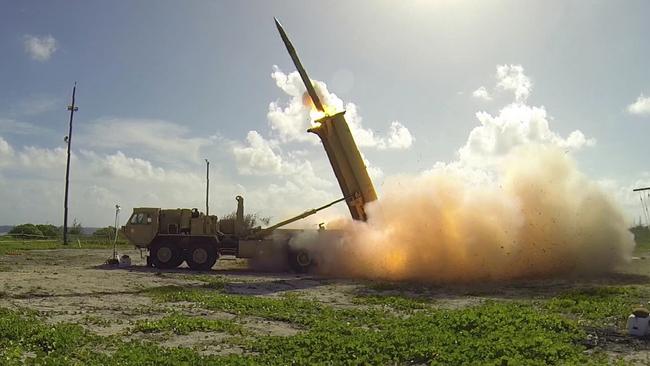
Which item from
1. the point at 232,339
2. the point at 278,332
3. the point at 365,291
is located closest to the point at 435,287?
the point at 365,291

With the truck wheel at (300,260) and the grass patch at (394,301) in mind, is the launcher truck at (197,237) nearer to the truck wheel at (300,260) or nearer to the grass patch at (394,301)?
the truck wheel at (300,260)

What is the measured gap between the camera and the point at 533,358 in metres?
9.58

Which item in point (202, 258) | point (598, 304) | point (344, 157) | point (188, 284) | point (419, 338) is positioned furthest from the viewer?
point (202, 258)

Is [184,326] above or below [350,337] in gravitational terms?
above

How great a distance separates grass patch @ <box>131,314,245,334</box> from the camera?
480 inches

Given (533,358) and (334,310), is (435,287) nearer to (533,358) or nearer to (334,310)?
(334,310)

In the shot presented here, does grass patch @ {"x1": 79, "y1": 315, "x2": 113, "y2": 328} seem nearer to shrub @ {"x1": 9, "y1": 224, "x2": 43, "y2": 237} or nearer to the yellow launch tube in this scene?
the yellow launch tube

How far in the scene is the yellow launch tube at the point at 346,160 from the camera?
2616cm

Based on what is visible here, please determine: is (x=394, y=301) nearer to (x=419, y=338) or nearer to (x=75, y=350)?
(x=419, y=338)

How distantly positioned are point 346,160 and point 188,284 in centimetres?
957

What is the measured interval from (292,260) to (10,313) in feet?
55.5

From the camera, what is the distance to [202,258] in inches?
1133

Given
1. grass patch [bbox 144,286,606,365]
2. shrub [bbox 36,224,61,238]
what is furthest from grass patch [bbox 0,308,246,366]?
shrub [bbox 36,224,61,238]

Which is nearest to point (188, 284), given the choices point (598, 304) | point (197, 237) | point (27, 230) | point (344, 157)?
point (197, 237)
